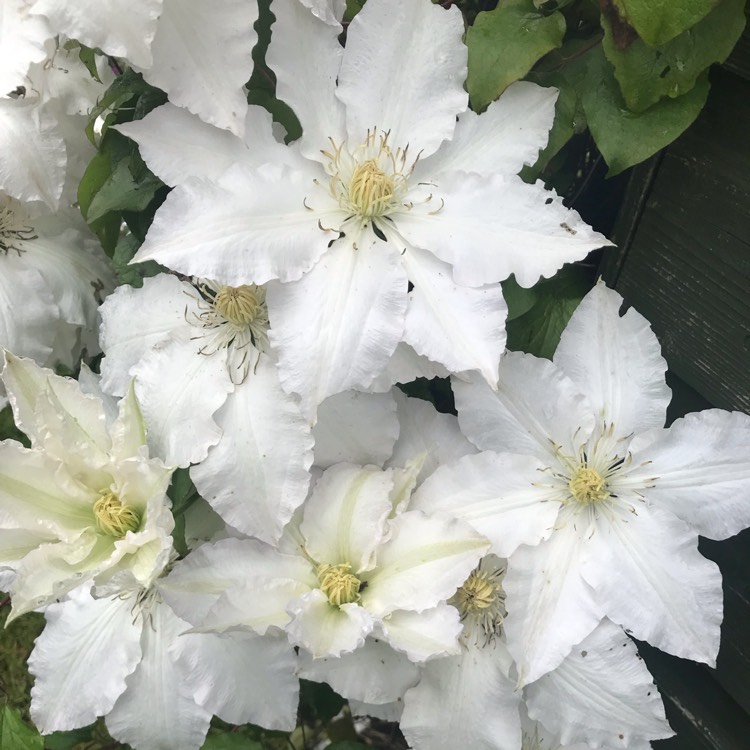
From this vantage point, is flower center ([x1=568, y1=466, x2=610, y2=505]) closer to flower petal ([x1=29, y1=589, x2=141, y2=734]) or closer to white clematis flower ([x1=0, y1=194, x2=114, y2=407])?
flower petal ([x1=29, y1=589, x2=141, y2=734])

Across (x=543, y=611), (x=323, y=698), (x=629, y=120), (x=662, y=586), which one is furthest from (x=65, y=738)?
(x=629, y=120)

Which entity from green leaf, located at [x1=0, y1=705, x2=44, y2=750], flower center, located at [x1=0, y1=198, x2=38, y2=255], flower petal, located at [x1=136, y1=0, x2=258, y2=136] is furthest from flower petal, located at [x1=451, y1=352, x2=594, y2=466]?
green leaf, located at [x1=0, y1=705, x2=44, y2=750]

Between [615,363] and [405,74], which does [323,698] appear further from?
[405,74]

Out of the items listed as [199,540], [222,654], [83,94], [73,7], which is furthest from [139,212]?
[222,654]

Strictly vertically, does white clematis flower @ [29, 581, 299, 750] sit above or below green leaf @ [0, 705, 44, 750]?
above

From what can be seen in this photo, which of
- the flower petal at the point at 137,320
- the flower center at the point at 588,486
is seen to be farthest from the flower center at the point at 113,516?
the flower center at the point at 588,486

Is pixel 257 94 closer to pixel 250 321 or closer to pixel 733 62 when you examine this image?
pixel 250 321

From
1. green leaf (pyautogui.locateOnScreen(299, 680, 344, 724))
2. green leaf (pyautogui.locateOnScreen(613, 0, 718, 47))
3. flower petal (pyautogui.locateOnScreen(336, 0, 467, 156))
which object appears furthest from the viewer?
green leaf (pyautogui.locateOnScreen(299, 680, 344, 724))
